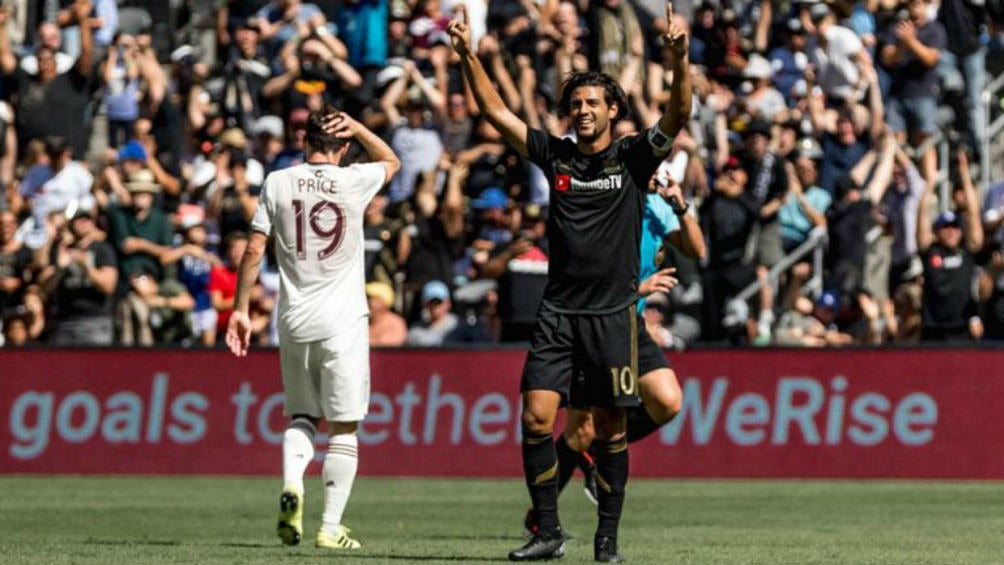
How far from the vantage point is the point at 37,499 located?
57.7ft

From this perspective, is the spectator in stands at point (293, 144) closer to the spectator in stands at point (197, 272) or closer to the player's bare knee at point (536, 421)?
the spectator in stands at point (197, 272)

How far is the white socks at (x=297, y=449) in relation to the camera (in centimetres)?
1202

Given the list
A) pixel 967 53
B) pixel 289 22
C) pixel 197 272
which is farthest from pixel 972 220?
pixel 289 22

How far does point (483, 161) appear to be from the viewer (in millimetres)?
23594

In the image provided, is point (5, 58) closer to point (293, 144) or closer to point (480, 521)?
point (293, 144)

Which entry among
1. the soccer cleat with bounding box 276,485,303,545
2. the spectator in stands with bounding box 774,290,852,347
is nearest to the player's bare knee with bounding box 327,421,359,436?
the soccer cleat with bounding box 276,485,303,545

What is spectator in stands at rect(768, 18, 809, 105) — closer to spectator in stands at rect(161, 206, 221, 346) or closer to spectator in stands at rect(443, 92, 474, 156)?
spectator in stands at rect(443, 92, 474, 156)

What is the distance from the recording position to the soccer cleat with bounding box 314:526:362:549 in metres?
12.1

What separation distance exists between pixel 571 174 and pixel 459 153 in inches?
495

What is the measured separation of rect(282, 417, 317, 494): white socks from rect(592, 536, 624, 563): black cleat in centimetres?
175

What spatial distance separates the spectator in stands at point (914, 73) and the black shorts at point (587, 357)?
13752 millimetres

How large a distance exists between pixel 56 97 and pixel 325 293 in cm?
1321

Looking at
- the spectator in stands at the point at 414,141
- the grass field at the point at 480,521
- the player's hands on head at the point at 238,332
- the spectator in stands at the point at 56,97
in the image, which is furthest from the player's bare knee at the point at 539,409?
the spectator in stands at the point at 56,97

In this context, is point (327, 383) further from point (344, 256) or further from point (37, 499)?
point (37, 499)
